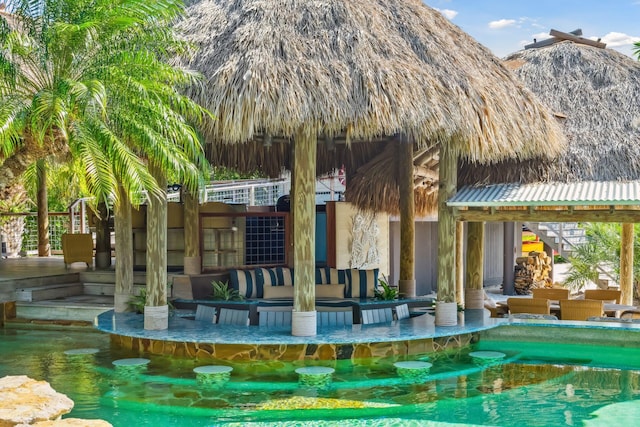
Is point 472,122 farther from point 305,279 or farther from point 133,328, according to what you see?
point 133,328

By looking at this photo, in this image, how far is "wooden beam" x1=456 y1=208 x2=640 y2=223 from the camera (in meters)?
11.2

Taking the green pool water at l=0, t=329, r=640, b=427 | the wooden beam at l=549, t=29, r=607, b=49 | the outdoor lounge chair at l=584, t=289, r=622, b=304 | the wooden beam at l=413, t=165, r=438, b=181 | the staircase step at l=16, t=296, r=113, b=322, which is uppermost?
the wooden beam at l=549, t=29, r=607, b=49

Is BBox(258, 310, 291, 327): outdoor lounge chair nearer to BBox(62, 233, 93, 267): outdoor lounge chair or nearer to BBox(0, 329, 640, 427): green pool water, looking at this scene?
BBox(0, 329, 640, 427): green pool water

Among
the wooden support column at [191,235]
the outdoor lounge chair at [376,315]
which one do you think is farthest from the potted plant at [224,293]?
the outdoor lounge chair at [376,315]

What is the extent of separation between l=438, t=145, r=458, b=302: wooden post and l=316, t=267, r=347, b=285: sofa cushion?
2353 millimetres

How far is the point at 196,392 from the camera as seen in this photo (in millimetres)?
9008

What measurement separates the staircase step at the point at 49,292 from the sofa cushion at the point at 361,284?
241 inches

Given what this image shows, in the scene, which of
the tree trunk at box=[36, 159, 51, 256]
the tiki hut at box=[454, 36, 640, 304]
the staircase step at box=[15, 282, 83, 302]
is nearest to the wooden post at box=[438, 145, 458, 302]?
the tiki hut at box=[454, 36, 640, 304]

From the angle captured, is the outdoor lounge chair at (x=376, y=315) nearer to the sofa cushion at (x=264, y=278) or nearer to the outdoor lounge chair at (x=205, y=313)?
the sofa cushion at (x=264, y=278)

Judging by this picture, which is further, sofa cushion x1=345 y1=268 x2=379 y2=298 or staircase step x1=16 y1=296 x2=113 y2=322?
staircase step x1=16 y1=296 x2=113 y2=322

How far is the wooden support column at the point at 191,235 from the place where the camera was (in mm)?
13711

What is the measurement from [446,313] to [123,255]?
5.66m

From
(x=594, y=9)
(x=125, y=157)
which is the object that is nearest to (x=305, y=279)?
(x=125, y=157)

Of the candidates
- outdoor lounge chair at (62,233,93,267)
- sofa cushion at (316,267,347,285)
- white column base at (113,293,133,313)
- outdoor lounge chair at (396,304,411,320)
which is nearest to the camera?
outdoor lounge chair at (396,304,411,320)
